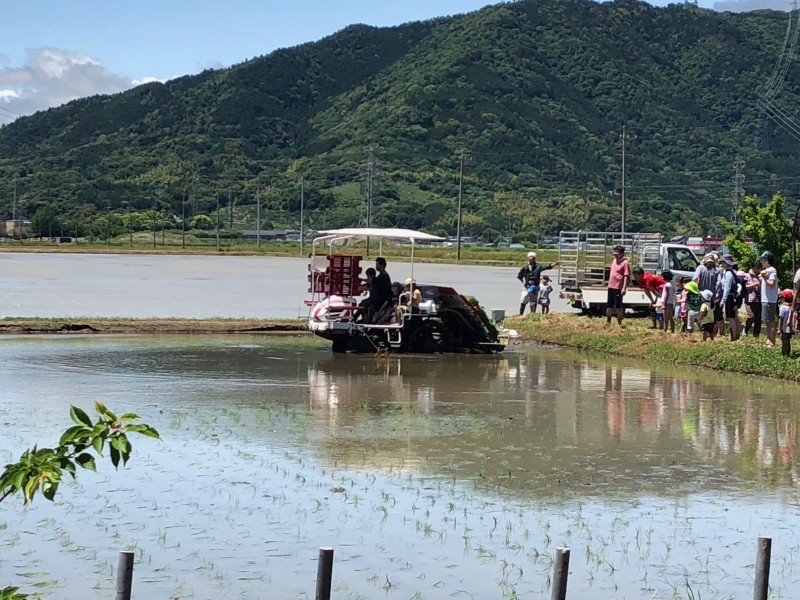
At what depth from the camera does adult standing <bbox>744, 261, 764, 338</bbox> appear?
26.1m

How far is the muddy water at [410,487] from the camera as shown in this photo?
8984 mm

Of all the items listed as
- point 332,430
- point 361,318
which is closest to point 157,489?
point 332,430

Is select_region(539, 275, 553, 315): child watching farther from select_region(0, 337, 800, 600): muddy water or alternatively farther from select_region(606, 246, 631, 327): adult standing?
select_region(0, 337, 800, 600): muddy water

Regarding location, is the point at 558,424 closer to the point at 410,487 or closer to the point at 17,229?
the point at 410,487

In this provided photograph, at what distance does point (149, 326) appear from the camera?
28.8m

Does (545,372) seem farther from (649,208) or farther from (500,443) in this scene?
(649,208)

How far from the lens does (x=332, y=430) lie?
15.0 metres

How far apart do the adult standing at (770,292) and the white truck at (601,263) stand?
1117 centimetres

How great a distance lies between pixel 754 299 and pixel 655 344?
2581 mm

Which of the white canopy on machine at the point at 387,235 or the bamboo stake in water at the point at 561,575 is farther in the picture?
the white canopy on machine at the point at 387,235

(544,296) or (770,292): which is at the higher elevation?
(770,292)

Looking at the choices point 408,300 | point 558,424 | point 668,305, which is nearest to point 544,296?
point 668,305

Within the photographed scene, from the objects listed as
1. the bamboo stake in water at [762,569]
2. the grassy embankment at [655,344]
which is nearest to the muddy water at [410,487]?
the grassy embankment at [655,344]

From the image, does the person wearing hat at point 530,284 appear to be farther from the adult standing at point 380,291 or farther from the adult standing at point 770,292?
the adult standing at point 770,292
